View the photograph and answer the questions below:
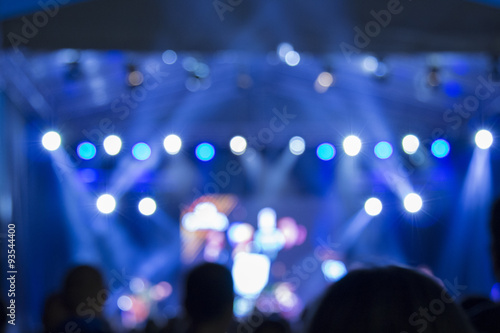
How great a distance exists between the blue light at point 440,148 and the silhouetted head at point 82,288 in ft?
24.1

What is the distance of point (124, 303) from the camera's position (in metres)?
9.05

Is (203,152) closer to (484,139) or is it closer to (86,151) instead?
(86,151)

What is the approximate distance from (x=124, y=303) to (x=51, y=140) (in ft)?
8.60

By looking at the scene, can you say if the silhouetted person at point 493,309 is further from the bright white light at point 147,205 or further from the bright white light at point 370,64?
the bright white light at point 147,205

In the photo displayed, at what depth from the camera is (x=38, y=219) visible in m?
8.31

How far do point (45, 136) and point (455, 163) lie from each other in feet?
19.1

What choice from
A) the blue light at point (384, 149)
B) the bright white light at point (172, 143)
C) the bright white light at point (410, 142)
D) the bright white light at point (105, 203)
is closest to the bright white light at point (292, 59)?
the blue light at point (384, 149)

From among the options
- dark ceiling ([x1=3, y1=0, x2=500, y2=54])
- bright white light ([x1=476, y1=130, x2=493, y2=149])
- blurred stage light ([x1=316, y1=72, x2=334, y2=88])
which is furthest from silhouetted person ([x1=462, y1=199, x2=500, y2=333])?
bright white light ([x1=476, y1=130, x2=493, y2=149])

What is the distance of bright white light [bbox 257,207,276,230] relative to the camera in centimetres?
945

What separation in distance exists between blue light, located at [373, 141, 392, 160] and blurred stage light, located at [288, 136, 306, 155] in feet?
3.82

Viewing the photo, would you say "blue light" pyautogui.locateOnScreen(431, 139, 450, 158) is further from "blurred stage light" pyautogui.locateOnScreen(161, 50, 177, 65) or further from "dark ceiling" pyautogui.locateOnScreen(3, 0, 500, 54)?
"dark ceiling" pyautogui.locateOnScreen(3, 0, 500, 54)

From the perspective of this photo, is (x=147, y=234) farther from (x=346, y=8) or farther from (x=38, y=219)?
(x=346, y=8)

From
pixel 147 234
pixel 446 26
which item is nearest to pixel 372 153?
pixel 147 234

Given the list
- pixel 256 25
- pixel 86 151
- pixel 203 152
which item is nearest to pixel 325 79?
pixel 203 152
